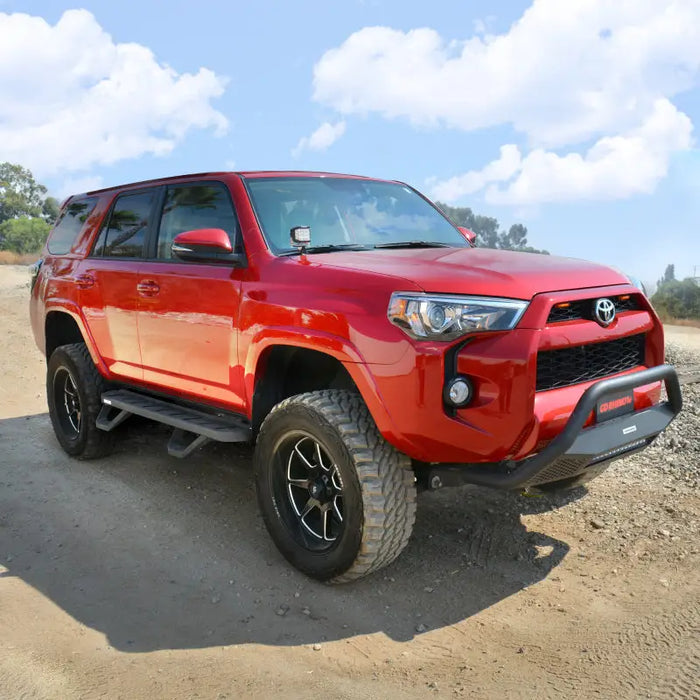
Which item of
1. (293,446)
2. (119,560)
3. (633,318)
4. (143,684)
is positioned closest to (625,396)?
(633,318)

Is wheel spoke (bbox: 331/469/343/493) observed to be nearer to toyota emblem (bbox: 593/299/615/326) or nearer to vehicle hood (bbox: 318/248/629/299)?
vehicle hood (bbox: 318/248/629/299)

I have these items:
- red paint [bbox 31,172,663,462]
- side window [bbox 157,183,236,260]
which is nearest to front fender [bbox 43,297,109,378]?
red paint [bbox 31,172,663,462]

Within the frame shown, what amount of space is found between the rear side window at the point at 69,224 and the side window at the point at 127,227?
467 mm

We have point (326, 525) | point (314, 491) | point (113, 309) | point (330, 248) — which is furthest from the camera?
point (113, 309)

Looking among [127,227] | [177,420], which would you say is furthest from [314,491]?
[127,227]

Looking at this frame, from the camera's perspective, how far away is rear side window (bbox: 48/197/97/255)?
6103 mm

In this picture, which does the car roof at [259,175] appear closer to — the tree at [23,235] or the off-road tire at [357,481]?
the off-road tire at [357,481]

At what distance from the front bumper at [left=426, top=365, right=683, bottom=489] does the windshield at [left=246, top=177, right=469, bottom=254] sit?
152cm

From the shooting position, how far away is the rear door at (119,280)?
5152 millimetres

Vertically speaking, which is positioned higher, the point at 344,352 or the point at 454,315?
the point at 454,315

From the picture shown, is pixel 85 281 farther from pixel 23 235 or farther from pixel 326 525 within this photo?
pixel 23 235

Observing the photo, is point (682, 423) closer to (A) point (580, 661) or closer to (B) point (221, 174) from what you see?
(A) point (580, 661)

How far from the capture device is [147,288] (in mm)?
4898

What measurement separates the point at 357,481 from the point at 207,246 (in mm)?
1546
